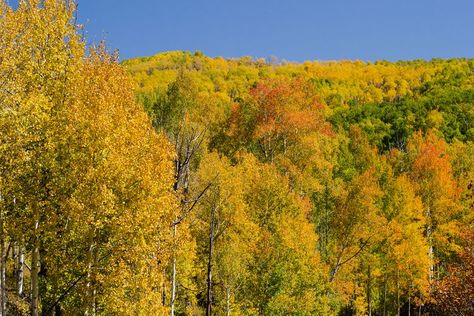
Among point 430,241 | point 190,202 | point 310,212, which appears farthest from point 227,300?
point 430,241

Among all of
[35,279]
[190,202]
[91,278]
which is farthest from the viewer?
[190,202]

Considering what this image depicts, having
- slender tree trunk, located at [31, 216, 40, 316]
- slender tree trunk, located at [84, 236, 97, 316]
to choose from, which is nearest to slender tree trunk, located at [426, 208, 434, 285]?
slender tree trunk, located at [84, 236, 97, 316]

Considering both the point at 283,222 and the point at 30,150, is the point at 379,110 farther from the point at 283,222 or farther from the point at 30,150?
the point at 30,150

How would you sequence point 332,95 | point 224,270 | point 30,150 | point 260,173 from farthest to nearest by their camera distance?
point 332,95 < point 260,173 < point 224,270 < point 30,150

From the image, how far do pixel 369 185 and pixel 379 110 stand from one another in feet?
240

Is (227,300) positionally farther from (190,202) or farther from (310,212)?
(310,212)

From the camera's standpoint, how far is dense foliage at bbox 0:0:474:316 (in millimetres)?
16094

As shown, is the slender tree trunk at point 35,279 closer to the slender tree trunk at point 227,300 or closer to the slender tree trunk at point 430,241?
the slender tree trunk at point 227,300

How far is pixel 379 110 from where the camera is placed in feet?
365

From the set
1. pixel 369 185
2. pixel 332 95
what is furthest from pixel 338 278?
pixel 332 95

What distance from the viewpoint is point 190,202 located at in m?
18.8

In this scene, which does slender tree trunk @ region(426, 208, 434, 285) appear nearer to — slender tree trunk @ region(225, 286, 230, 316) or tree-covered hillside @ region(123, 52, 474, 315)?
tree-covered hillside @ region(123, 52, 474, 315)

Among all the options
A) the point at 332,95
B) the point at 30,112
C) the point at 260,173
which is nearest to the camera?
the point at 30,112

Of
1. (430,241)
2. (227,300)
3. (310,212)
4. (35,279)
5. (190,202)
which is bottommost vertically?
(227,300)
